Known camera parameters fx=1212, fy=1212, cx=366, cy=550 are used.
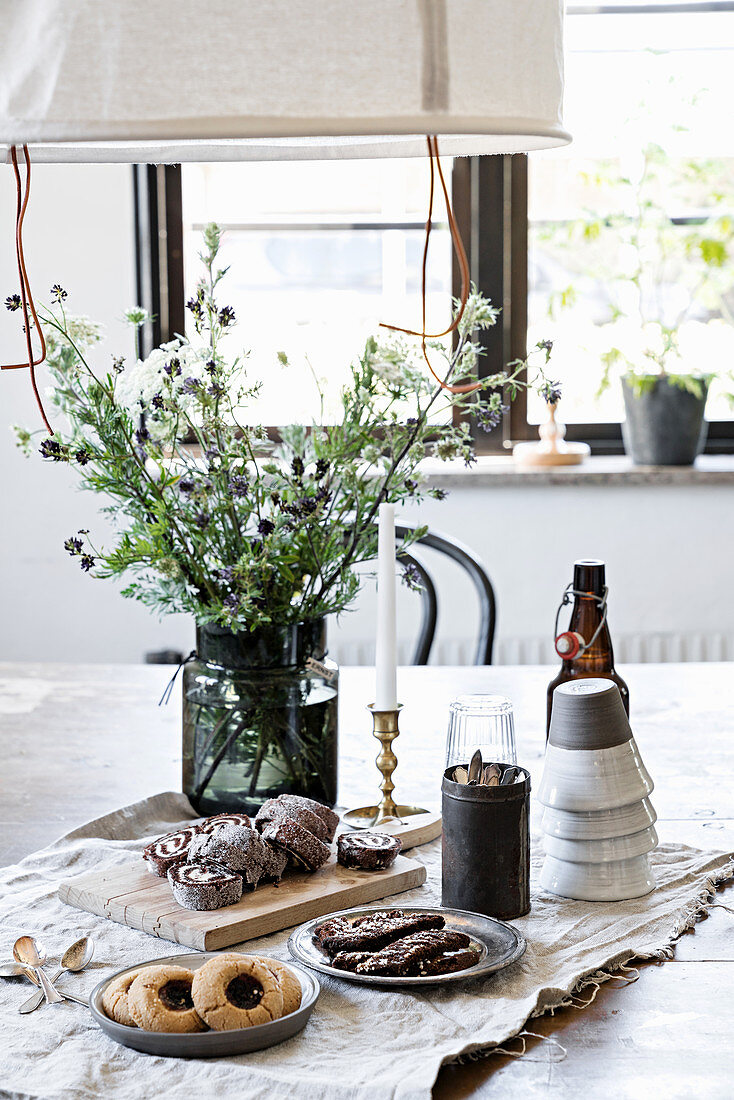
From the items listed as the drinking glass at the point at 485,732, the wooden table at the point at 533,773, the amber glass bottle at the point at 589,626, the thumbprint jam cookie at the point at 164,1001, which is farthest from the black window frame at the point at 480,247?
the thumbprint jam cookie at the point at 164,1001

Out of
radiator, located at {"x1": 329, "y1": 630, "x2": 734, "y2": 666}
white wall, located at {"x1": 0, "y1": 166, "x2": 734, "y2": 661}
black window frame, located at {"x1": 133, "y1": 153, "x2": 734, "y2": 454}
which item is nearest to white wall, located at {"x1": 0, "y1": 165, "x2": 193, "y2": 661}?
white wall, located at {"x1": 0, "y1": 166, "x2": 734, "y2": 661}

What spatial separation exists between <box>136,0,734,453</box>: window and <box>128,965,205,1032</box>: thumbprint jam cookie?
7.26ft

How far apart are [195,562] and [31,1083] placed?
476mm

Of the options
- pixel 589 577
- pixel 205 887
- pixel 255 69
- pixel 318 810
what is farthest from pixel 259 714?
pixel 255 69

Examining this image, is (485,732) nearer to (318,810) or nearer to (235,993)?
(318,810)

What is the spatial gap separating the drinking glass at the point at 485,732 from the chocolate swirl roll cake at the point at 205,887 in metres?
0.19

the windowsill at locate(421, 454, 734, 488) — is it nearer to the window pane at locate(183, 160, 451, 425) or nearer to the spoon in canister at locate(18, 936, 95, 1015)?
the window pane at locate(183, 160, 451, 425)

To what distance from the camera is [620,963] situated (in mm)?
809

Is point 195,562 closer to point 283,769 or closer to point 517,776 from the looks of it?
point 283,769

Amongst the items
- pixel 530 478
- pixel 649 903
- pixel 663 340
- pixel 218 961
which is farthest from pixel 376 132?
pixel 663 340

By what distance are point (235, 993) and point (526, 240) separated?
8.26 ft

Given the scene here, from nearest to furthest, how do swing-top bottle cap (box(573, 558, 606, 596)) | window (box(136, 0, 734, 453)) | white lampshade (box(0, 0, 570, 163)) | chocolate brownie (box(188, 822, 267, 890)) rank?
white lampshade (box(0, 0, 570, 163))
chocolate brownie (box(188, 822, 267, 890))
swing-top bottle cap (box(573, 558, 606, 596))
window (box(136, 0, 734, 453))

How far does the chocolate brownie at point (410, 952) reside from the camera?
751mm

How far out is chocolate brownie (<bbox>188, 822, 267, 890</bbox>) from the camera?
0.87 metres
